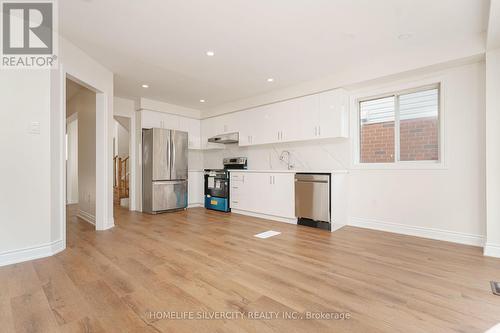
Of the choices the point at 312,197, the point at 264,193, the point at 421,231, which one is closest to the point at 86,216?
the point at 264,193

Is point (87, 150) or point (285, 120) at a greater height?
point (285, 120)

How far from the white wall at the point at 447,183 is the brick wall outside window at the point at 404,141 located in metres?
0.22

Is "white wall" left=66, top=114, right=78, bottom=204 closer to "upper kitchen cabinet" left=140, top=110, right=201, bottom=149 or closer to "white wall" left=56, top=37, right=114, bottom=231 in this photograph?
"upper kitchen cabinet" left=140, top=110, right=201, bottom=149

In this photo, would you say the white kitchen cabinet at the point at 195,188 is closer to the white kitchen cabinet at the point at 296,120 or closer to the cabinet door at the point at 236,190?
the cabinet door at the point at 236,190

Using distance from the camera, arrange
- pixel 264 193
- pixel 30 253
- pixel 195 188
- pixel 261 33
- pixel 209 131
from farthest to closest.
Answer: pixel 209 131, pixel 195 188, pixel 264 193, pixel 261 33, pixel 30 253

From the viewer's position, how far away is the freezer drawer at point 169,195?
4.97m

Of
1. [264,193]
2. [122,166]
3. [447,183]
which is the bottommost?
[264,193]

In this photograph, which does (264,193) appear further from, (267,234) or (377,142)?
(377,142)

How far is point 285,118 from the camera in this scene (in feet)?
14.8

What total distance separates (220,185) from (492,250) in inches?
171

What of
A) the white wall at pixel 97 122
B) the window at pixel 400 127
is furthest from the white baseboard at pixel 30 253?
the window at pixel 400 127

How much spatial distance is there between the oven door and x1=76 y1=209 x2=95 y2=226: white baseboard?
91.4 inches

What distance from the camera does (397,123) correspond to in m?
3.65

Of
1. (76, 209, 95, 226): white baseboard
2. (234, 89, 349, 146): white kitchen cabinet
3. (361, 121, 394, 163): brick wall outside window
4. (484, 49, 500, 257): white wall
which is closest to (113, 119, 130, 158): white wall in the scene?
(76, 209, 95, 226): white baseboard
